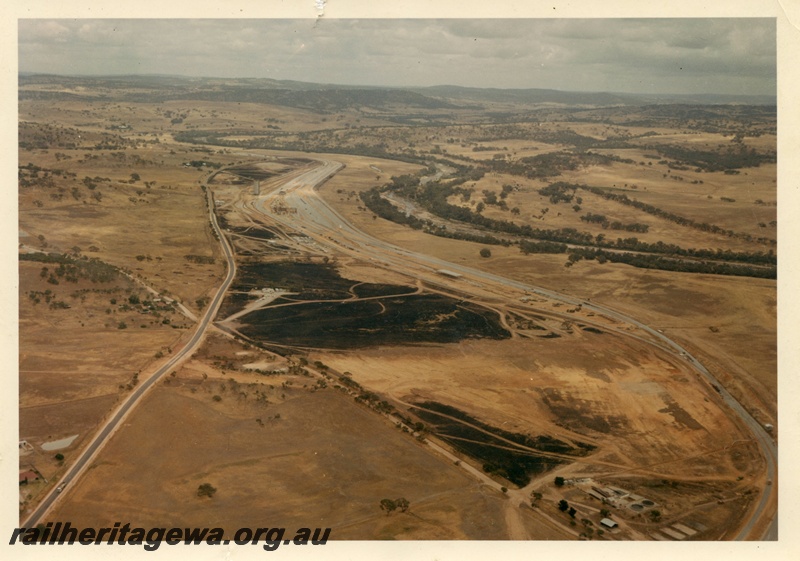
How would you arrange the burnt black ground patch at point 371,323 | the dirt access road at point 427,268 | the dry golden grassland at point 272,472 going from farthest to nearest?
the burnt black ground patch at point 371,323 < the dirt access road at point 427,268 < the dry golden grassland at point 272,472

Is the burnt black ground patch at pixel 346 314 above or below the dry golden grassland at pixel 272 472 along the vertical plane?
above

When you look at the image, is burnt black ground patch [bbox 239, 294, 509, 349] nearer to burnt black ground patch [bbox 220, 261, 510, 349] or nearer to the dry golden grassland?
burnt black ground patch [bbox 220, 261, 510, 349]
